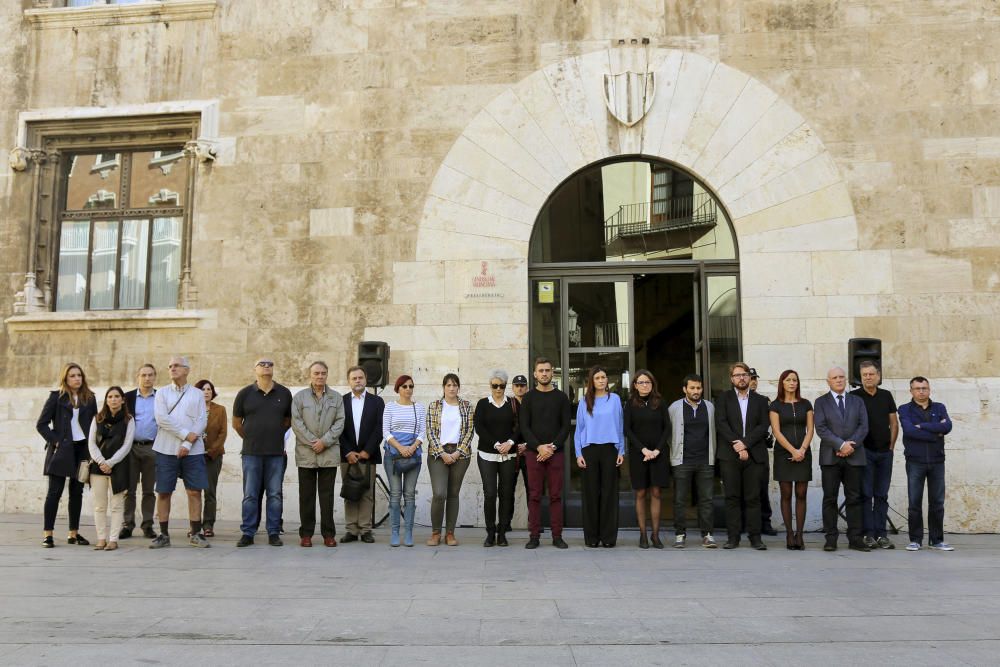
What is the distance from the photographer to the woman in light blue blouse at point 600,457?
959cm

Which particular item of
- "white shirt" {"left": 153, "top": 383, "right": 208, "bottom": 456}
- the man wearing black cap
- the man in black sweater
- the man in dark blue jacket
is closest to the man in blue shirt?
"white shirt" {"left": 153, "top": 383, "right": 208, "bottom": 456}

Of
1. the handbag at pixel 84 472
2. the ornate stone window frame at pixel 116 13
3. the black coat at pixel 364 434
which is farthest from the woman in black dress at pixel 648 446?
the ornate stone window frame at pixel 116 13

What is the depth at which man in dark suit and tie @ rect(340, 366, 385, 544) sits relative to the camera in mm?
9836

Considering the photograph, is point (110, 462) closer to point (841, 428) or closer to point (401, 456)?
point (401, 456)

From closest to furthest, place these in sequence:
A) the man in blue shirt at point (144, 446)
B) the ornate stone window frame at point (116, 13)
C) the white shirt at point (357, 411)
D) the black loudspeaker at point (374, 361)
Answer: the man in blue shirt at point (144, 446) → the white shirt at point (357, 411) → the black loudspeaker at point (374, 361) → the ornate stone window frame at point (116, 13)

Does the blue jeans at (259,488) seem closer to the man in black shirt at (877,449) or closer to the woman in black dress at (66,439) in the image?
the woman in black dress at (66,439)

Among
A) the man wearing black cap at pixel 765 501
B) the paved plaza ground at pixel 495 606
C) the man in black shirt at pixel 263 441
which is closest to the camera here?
the paved plaza ground at pixel 495 606

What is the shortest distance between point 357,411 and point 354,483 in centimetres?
82

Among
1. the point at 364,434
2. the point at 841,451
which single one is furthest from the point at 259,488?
the point at 841,451

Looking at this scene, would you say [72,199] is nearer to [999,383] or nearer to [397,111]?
[397,111]

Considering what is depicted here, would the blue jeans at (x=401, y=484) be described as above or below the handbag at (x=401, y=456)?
below

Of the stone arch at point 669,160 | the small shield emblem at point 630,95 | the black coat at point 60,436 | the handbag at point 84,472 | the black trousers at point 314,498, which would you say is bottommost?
the black trousers at point 314,498

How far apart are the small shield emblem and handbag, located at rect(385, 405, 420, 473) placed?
16.2 feet

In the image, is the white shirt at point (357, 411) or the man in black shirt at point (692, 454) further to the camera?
the white shirt at point (357, 411)
